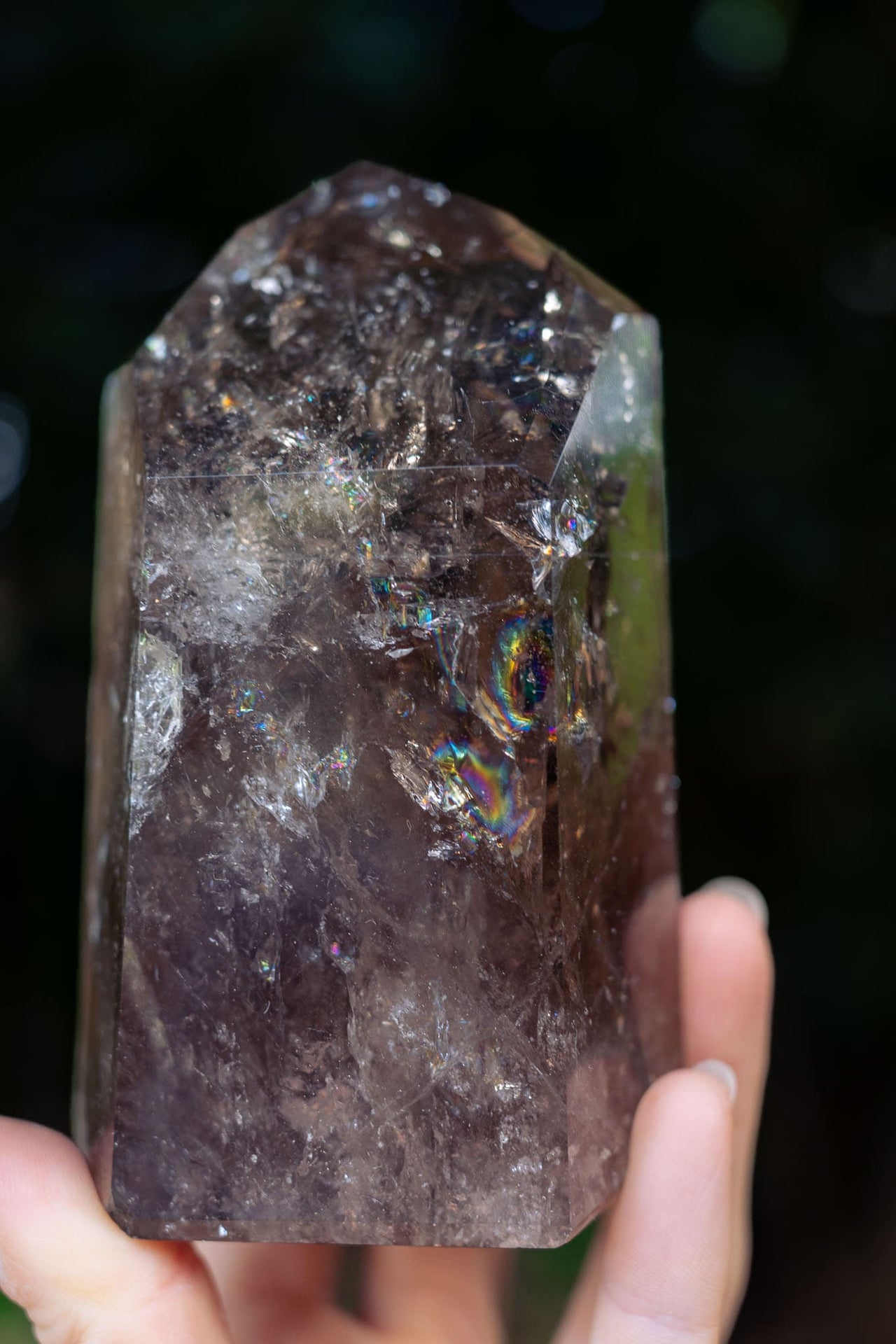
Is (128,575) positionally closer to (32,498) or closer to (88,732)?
(88,732)

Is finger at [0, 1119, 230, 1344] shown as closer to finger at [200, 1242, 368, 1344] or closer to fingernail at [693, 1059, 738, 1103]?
finger at [200, 1242, 368, 1344]

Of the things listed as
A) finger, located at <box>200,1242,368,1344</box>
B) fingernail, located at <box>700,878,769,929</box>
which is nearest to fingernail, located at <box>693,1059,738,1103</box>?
fingernail, located at <box>700,878,769,929</box>

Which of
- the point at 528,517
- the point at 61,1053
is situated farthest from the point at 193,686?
the point at 61,1053

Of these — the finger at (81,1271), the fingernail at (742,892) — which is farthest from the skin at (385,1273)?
the fingernail at (742,892)

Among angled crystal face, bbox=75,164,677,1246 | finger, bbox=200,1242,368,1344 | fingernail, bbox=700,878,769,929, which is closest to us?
angled crystal face, bbox=75,164,677,1246

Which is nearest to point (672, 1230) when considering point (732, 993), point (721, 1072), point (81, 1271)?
point (721, 1072)

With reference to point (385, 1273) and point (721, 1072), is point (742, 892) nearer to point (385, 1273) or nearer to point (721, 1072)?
point (721, 1072)


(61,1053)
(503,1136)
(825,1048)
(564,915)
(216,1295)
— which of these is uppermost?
(564,915)
